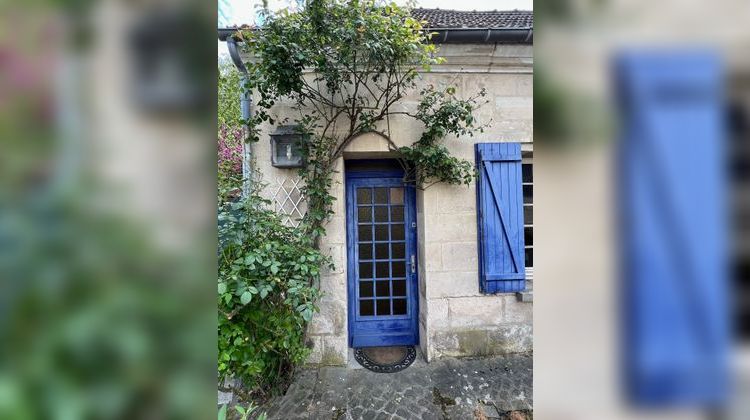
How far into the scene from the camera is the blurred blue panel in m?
0.35

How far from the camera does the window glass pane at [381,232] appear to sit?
149 inches

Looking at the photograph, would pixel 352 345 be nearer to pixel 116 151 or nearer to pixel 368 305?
pixel 368 305

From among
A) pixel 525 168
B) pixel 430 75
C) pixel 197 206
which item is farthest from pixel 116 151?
pixel 525 168

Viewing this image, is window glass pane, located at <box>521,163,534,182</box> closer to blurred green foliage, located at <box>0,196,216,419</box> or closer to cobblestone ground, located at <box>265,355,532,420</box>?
cobblestone ground, located at <box>265,355,532,420</box>

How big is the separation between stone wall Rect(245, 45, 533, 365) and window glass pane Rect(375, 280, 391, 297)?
0.45 metres

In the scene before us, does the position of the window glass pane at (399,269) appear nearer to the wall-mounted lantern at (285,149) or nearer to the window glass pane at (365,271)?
the window glass pane at (365,271)

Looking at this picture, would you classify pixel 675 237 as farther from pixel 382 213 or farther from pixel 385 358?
pixel 385 358

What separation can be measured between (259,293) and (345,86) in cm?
225

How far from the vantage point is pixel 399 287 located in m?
3.85

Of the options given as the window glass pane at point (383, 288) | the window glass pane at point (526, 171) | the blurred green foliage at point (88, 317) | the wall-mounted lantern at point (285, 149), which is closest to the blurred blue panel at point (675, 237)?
the blurred green foliage at point (88, 317)

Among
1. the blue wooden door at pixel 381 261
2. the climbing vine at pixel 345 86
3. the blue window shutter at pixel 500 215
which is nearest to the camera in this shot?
the climbing vine at pixel 345 86

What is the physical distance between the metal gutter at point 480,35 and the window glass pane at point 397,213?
74.0 inches

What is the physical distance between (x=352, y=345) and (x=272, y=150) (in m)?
2.44

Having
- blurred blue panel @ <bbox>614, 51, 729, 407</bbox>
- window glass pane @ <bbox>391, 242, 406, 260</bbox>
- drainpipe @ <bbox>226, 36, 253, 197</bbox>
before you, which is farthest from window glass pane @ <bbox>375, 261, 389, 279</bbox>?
blurred blue panel @ <bbox>614, 51, 729, 407</bbox>
